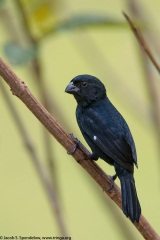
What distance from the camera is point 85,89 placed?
366 centimetres

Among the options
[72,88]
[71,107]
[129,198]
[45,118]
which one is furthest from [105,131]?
[71,107]

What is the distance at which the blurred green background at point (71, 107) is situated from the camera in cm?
314

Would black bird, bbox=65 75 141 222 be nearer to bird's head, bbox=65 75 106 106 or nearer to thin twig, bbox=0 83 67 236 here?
bird's head, bbox=65 75 106 106

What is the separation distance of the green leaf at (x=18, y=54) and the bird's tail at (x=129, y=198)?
767mm

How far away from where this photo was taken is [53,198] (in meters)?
2.86

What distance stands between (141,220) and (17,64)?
0.89 metres

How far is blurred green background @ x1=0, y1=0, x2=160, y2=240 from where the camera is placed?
314cm

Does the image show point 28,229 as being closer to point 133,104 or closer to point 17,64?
point 133,104

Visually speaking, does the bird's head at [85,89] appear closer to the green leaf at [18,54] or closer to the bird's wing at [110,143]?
the bird's wing at [110,143]

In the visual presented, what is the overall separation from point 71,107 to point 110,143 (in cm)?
342

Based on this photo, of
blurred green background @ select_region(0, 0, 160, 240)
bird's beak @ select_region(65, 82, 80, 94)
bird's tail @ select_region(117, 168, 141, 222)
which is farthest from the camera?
bird's beak @ select_region(65, 82, 80, 94)

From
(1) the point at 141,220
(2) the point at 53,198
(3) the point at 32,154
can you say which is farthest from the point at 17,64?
(1) the point at 141,220

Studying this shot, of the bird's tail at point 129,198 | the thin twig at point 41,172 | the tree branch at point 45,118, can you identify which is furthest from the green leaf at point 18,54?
the bird's tail at point 129,198

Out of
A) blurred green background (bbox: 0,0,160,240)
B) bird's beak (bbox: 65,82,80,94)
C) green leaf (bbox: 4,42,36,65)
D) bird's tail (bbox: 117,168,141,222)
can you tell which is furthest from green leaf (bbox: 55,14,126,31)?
bird's tail (bbox: 117,168,141,222)
